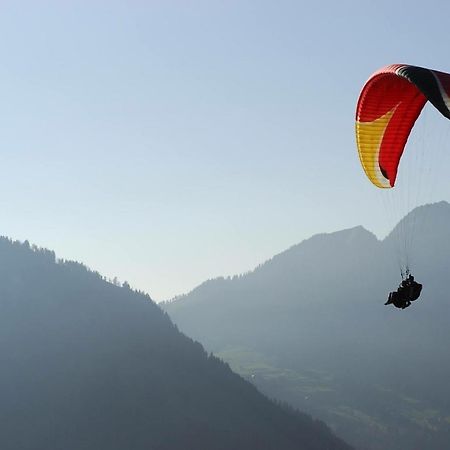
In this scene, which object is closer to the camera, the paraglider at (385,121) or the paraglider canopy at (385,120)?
the paraglider at (385,121)

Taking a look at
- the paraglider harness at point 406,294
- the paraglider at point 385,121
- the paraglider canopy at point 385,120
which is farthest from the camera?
the paraglider canopy at point 385,120

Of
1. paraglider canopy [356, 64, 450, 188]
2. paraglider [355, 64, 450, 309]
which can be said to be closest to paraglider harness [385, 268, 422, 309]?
paraglider [355, 64, 450, 309]

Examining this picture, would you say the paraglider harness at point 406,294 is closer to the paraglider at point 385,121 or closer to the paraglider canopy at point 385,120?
the paraglider at point 385,121

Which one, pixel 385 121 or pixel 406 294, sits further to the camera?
pixel 385 121

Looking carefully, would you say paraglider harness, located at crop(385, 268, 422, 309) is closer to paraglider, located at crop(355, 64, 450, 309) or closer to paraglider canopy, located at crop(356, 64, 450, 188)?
paraglider, located at crop(355, 64, 450, 309)

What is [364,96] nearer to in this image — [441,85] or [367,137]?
[367,137]

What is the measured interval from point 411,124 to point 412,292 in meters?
8.83

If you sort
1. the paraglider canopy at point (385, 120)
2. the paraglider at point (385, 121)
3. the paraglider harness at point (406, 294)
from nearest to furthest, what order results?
the paraglider harness at point (406, 294) → the paraglider at point (385, 121) → the paraglider canopy at point (385, 120)

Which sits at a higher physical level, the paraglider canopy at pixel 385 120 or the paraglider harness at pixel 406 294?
the paraglider canopy at pixel 385 120

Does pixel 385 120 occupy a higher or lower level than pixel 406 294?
higher

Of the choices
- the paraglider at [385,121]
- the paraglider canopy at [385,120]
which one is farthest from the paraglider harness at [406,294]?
the paraglider canopy at [385,120]

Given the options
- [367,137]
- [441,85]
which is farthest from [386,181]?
[441,85]

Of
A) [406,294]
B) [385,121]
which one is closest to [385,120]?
[385,121]

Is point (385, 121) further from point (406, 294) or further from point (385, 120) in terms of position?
point (406, 294)
